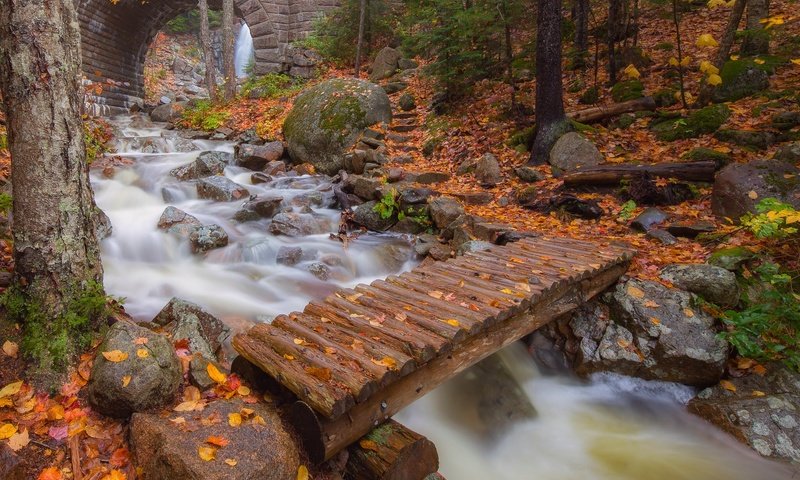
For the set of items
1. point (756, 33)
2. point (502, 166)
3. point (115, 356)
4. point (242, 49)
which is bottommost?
point (115, 356)

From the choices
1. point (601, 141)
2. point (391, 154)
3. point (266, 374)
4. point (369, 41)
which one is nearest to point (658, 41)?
point (601, 141)

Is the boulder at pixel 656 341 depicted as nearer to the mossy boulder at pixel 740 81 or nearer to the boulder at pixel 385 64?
the mossy boulder at pixel 740 81

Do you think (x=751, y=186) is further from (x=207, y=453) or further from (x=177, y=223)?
(x=177, y=223)

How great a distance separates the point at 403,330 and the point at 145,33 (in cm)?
1958

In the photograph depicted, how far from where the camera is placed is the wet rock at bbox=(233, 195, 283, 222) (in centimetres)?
741

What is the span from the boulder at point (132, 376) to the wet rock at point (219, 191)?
5.77 metres

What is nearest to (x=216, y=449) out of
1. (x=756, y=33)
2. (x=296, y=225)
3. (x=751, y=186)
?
(x=296, y=225)

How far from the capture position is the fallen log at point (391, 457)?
8.57 feet

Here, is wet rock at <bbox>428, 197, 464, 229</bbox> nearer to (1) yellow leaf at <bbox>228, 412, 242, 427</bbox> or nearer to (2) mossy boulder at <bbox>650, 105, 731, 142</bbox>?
(2) mossy boulder at <bbox>650, 105, 731, 142</bbox>

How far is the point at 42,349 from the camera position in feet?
9.01

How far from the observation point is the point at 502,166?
8.00 m

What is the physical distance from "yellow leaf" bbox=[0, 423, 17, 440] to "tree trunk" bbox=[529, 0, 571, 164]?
23.8ft

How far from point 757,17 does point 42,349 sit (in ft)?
38.7

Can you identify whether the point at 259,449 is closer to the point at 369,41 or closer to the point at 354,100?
the point at 354,100
